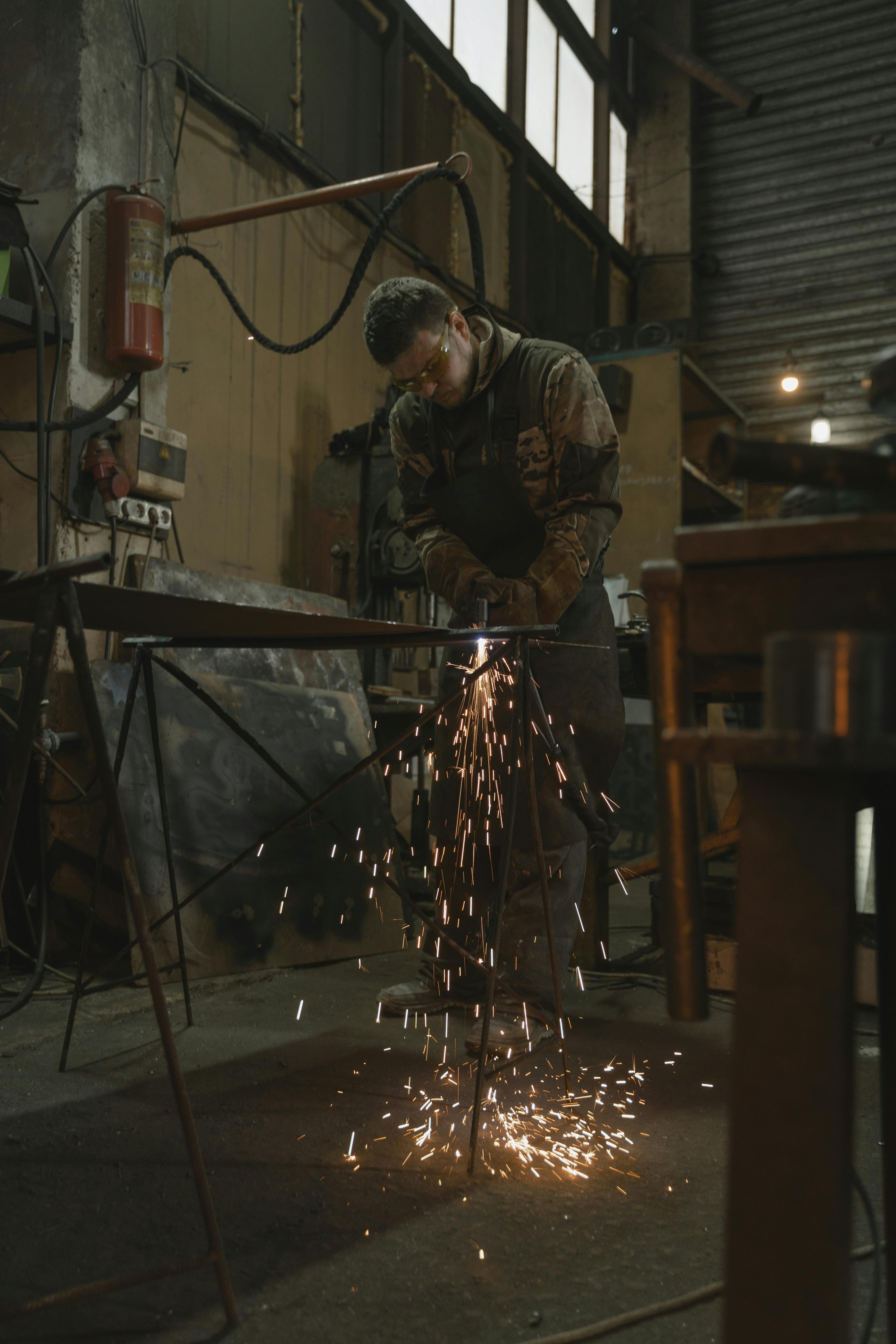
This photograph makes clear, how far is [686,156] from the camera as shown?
9.11 m

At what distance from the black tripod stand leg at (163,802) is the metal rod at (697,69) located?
863cm

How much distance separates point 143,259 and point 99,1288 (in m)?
3.05

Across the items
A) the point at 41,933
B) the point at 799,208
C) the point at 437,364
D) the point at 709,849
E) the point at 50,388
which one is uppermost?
the point at 799,208

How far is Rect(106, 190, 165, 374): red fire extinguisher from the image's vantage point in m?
3.33

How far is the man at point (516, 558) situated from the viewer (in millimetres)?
2551

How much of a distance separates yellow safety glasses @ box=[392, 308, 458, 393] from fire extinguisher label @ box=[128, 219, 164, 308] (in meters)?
1.24

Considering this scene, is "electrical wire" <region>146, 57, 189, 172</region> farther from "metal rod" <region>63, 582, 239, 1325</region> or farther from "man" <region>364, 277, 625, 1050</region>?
"metal rod" <region>63, 582, 239, 1325</region>

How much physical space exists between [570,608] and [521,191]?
18.9 ft

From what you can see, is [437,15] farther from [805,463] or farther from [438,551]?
[805,463]

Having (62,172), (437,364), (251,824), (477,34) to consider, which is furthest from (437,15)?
(251,824)

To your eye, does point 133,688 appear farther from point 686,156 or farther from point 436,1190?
point 686,156

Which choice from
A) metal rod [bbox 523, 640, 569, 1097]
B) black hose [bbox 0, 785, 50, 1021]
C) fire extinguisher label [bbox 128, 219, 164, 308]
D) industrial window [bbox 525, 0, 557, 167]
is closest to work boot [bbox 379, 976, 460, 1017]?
metal rod [bbox 523, 640, 569, 1097]

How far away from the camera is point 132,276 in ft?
11.0

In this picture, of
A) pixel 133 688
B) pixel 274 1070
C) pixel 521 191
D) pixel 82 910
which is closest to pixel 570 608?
pixel 133 688
